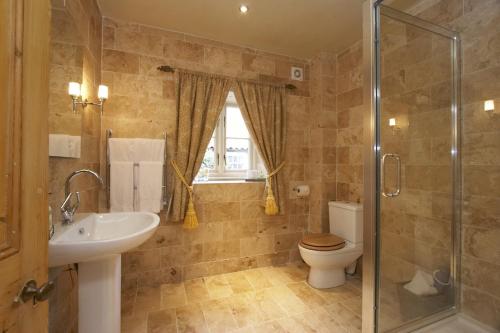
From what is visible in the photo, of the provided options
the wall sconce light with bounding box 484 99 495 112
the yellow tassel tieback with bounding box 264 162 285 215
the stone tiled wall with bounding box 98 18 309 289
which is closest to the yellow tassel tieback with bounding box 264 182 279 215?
the yellow tassel tieback with bounding box 264 162 285 215

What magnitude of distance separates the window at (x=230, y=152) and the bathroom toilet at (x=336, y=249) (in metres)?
0.91

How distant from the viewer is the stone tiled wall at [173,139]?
2070mm

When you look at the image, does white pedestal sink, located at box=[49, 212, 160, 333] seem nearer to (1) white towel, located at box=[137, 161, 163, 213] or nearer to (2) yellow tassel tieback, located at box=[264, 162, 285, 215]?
(1) white towel, located at box=[137, 161, 163, 213]

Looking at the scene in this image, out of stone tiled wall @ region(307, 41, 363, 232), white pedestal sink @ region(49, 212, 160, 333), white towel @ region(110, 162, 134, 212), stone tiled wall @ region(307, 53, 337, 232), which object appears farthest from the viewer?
stone tiled wall @ region(307, 53, 337, 232)

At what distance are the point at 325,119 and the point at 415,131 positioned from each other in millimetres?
982

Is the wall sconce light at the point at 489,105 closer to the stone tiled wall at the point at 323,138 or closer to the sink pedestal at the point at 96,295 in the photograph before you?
the stone tiled wall at the point at 323,138

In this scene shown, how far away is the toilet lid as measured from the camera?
6.60 ft

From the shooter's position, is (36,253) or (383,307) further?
(383,307)

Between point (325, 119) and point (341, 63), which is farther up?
point (341, 63)

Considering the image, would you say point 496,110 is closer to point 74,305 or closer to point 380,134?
point 380,134

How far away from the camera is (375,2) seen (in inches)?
53.0

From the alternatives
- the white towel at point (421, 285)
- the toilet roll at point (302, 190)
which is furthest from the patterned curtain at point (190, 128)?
the white towel at point (421, 285)

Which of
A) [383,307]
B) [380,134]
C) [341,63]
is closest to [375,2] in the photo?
[380,134]

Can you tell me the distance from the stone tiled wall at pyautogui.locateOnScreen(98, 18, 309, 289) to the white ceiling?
0.41ft
